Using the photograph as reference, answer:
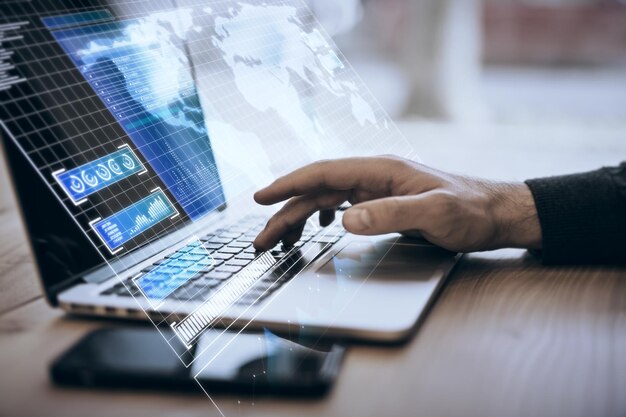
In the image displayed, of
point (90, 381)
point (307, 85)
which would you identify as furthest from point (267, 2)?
point (90, 381)

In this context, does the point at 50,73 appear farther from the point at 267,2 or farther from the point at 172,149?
the point at 267,2

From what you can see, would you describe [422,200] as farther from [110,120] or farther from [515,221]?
[110,120]

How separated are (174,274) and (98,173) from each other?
117 mm

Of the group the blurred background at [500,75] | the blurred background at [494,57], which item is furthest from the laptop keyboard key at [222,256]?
the blurred background at [494,57]

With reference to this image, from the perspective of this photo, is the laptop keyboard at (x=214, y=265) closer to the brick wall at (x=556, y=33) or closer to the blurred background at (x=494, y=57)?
the blurred background at (x=494, y=57)

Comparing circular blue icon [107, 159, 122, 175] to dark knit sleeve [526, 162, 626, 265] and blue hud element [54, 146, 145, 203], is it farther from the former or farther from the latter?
dark knit sleeve [526, 162, 626, 265]

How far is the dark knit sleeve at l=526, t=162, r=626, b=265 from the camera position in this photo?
0.75 metres

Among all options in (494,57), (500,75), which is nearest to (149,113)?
(500,75)

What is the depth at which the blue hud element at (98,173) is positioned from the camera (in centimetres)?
53

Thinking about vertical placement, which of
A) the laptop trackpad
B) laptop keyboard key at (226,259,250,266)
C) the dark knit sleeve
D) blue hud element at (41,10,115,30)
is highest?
blue hud element at (41,10,115,30)

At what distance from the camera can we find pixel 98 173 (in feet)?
1.84
